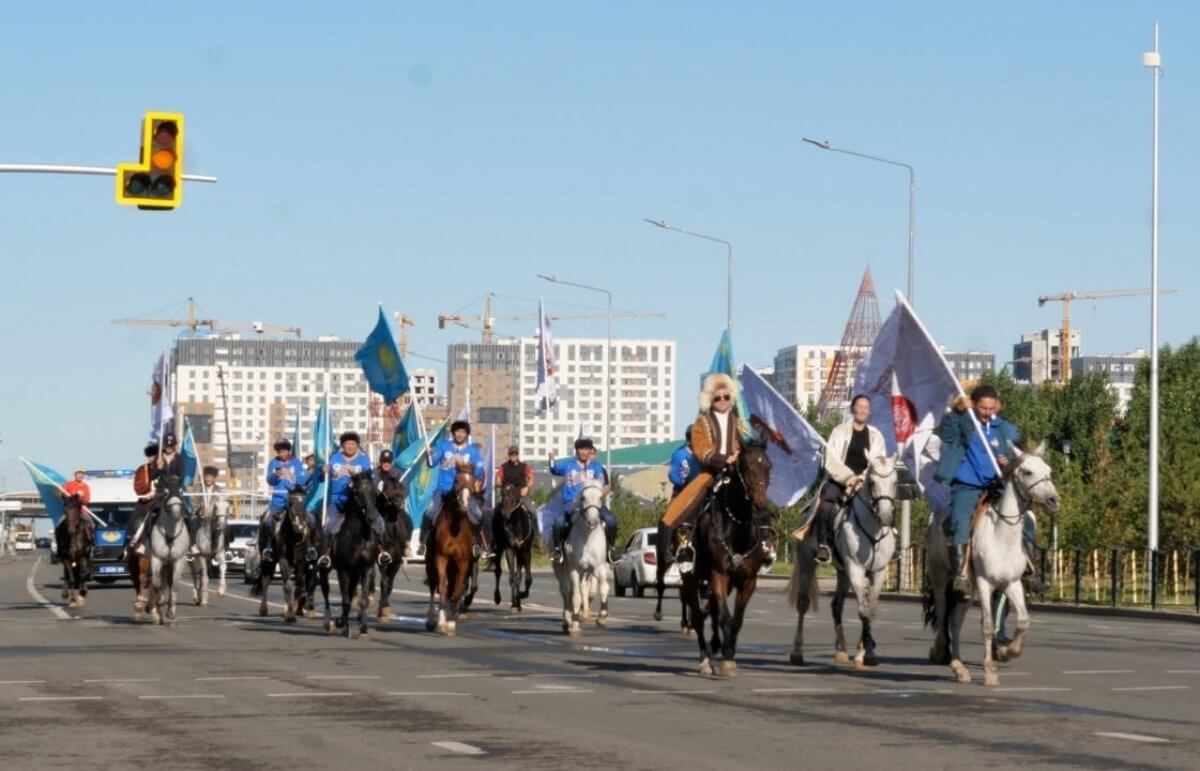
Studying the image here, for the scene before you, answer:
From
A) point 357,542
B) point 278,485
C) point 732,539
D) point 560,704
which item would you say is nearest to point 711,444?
point 732,539

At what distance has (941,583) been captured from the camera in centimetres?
2052

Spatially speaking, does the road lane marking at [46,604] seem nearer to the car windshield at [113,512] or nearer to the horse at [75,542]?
the horse at [75,542]

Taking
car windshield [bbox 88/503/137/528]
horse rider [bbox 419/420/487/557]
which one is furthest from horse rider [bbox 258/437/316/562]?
car windshield [bbox 88/503/137/528]

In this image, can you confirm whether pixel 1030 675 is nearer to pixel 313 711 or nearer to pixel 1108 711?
pixel 1108 711

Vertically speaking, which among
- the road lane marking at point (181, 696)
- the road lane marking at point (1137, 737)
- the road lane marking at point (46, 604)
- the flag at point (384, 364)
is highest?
the flag at point (384, 364)

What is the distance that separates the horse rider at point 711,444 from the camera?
19.4m

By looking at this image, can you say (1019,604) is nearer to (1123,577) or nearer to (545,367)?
(1123,577)

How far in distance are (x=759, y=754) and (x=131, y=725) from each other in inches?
173

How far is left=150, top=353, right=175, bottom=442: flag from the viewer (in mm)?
61812

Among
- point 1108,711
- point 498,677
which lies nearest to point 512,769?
point 1108,711

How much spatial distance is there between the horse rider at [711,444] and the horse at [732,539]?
8 centimetres

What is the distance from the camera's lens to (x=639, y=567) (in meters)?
47.8

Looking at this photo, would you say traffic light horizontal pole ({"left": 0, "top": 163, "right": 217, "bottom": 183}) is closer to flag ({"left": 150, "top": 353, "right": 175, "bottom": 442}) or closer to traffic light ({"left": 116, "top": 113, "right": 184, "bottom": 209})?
traffic light ({"left": 116, "top": 113, "right": 184, "bottom": 209})

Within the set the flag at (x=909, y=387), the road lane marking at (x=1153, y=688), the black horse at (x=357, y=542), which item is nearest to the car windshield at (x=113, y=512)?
the black horse at (x=357, y=542)
